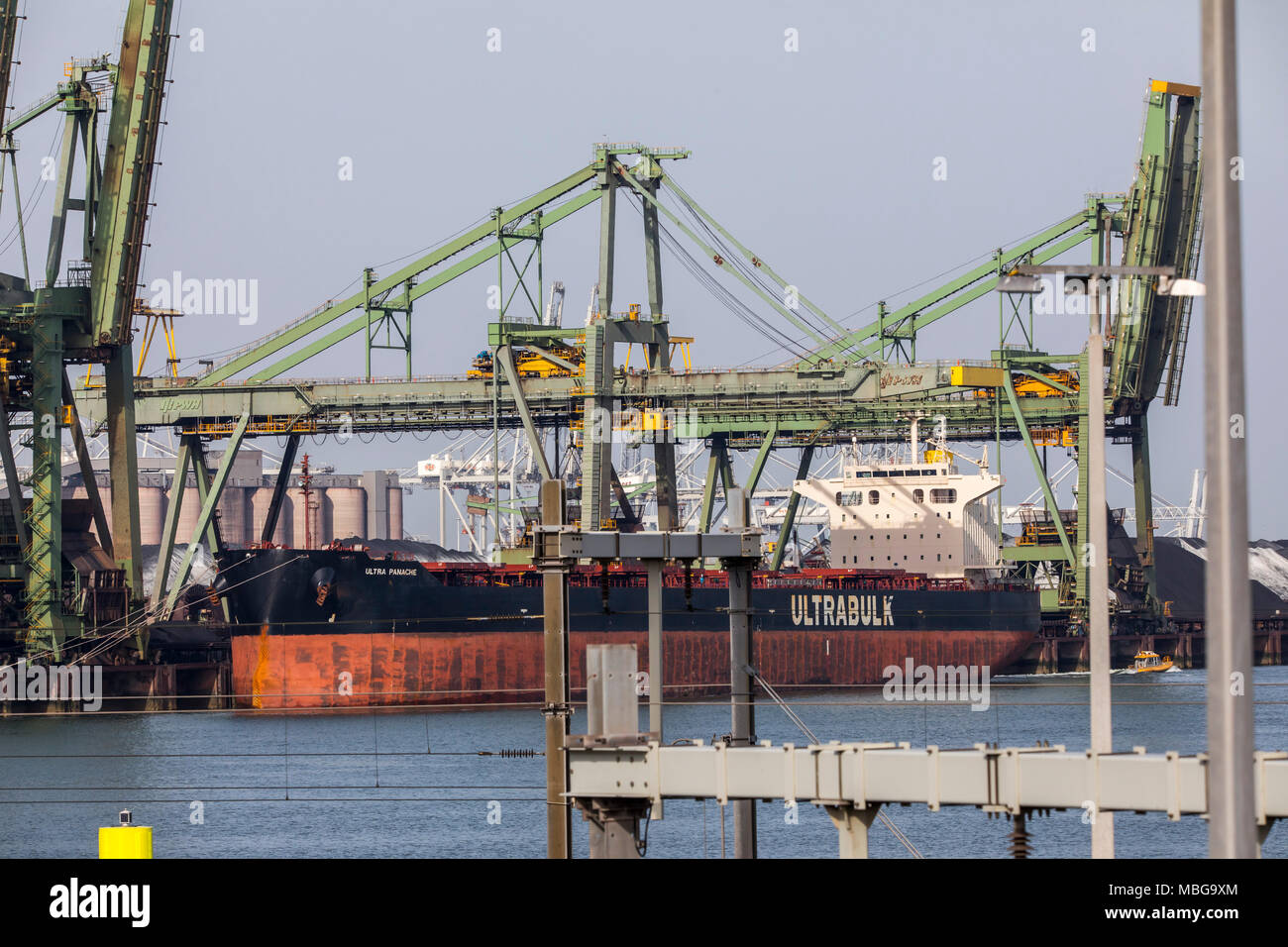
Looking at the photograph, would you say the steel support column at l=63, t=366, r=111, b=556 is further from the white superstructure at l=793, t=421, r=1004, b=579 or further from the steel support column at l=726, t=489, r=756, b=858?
the steel support column at l=726, t=489, r=756, b=858

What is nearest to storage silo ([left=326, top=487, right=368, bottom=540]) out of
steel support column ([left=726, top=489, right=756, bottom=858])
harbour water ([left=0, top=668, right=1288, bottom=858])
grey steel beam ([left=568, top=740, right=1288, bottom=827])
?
harbour water ([left=0, top=668, right=1288, bottom=858])

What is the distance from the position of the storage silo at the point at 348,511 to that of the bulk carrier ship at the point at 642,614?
104 metres

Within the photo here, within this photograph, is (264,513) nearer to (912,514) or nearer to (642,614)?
(912,514)

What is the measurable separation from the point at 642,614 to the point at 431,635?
6.74 m

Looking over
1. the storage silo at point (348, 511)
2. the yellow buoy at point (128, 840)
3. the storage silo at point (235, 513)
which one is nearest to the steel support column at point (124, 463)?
the yellow buoy at point (128, 840)

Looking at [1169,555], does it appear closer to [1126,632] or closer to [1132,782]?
[1126,632]

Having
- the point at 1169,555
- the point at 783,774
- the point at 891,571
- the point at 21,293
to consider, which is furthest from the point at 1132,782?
the point at 1169,555

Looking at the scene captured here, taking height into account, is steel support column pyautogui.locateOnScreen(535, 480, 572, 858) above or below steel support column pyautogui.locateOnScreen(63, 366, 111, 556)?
below

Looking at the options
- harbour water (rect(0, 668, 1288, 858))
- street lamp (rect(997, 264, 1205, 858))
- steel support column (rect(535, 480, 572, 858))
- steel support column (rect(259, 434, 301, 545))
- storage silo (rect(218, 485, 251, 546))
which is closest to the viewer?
street lamp (rect(997, 264, 1205, 858))

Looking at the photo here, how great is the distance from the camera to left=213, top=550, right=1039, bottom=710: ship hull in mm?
57094

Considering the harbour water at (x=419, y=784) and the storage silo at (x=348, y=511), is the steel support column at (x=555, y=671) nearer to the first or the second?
the harbour water at (x=419, y=784)

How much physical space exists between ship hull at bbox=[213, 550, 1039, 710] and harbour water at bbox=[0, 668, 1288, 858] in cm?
100

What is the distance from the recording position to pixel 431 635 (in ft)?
190

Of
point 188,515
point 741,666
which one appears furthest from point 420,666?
point 188,515
